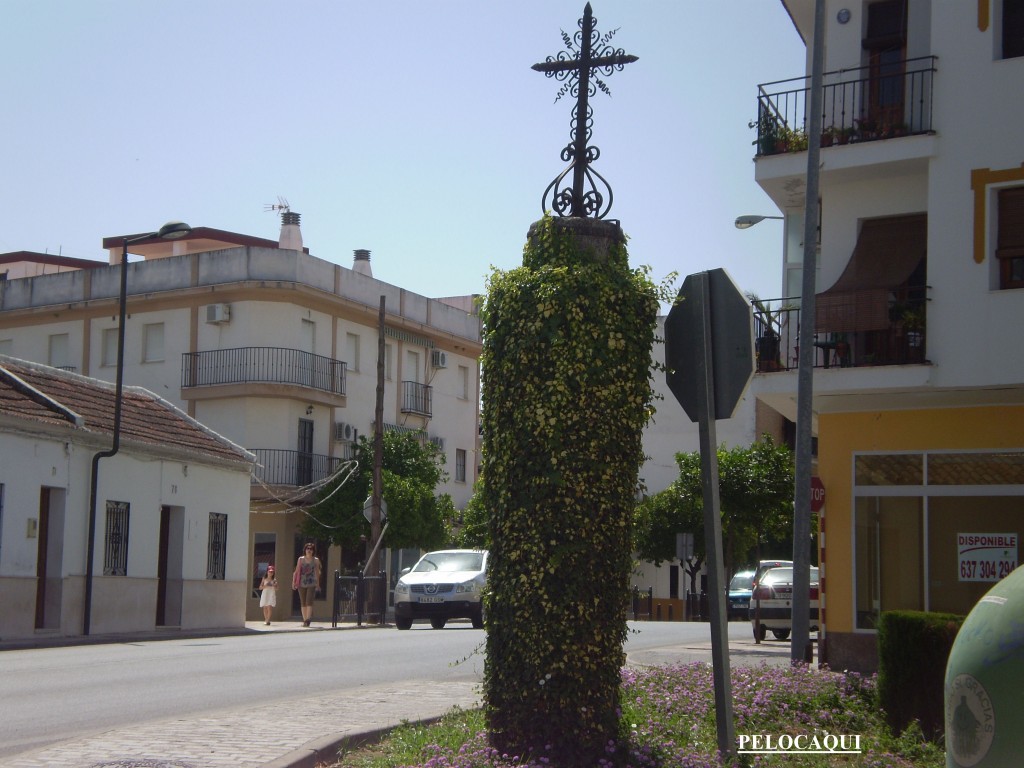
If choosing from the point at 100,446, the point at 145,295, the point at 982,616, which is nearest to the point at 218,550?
the point at 100,446

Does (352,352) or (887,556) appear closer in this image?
(887,556)

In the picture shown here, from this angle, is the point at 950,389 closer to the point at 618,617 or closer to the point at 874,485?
the point at 874,485

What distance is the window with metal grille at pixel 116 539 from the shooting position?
92.3ft

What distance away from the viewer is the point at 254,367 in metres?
45.8

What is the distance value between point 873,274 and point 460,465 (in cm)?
3968

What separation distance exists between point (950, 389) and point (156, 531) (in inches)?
747

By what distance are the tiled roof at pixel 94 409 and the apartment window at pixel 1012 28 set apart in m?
17.9

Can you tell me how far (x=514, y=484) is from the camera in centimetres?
775

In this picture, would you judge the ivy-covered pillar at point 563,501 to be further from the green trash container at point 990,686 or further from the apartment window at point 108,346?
the apartment window at point 108,346

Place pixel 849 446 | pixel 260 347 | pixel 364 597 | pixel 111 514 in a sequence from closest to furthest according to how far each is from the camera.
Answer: pixel 849 446
pixel 111 514
pixel 364 597
pixel 260 347

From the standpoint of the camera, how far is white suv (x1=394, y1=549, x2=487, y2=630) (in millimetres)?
28688

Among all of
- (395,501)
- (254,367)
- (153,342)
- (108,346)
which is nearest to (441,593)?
(395,501)

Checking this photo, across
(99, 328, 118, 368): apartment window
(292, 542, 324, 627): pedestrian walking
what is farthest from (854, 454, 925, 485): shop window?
(99, 328, 118, 368): apartment window

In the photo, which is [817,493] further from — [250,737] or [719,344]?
[719,344]
